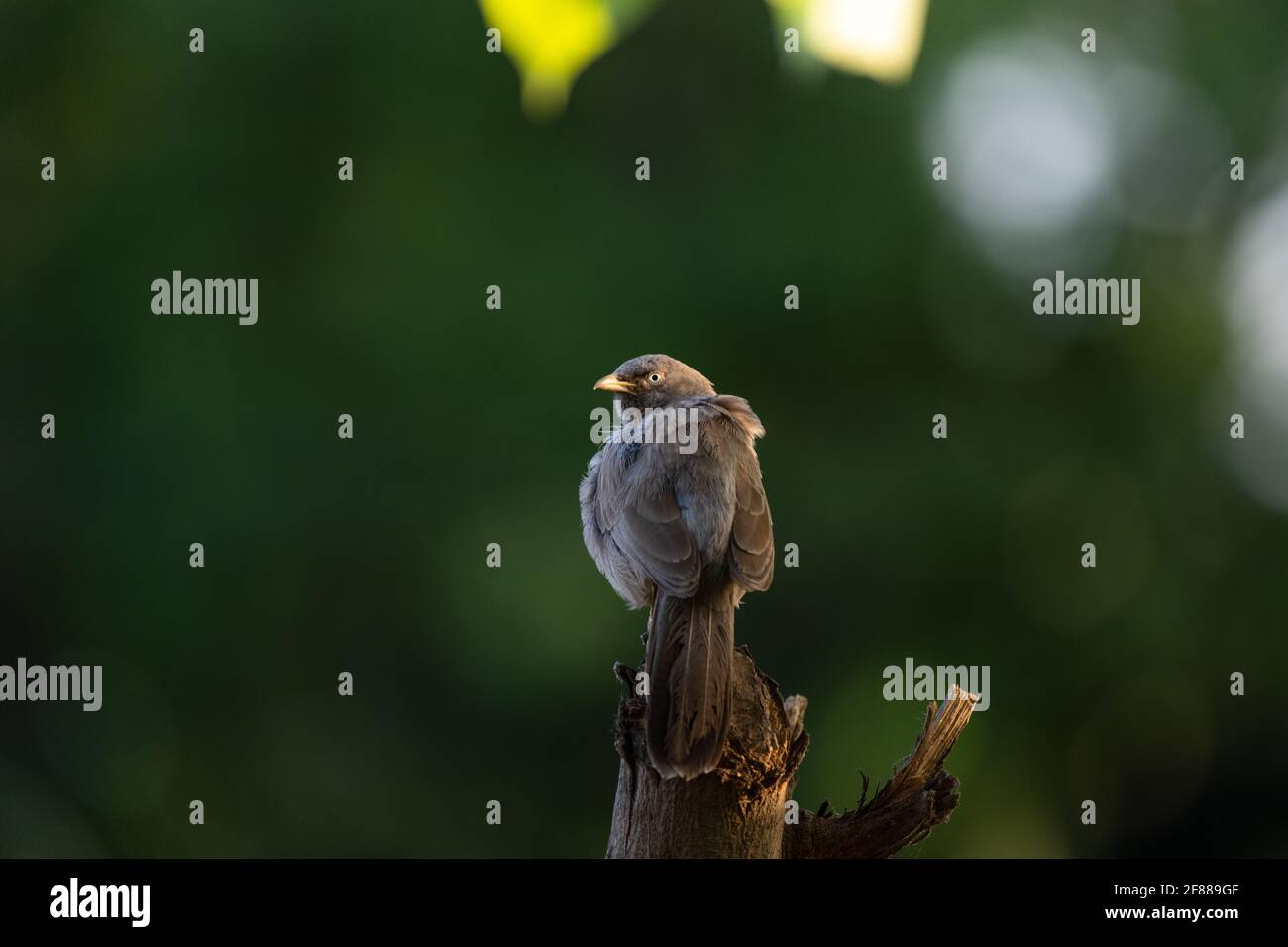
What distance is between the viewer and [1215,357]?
37.7 ft

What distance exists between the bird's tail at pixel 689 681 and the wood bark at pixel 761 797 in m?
0.07

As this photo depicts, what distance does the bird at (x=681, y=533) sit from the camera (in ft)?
13.8

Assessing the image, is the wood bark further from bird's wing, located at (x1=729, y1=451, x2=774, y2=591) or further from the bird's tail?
bird's wing, located at (x1=729, y1=451, x2=774, y2=591)

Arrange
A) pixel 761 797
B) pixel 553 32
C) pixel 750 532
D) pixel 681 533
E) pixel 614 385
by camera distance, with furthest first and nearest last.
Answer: pixel 614 385
pixel 750 532
pixel 681 533
pixel 761 797
pixel 553 32

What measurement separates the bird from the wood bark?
0.09 m

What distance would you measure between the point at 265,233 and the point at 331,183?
0.65 m

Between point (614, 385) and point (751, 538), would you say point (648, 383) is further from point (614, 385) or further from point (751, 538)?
point (751, 538)

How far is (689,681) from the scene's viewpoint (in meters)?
4.36

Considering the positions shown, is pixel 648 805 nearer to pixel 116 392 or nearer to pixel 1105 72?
pixel 116 392

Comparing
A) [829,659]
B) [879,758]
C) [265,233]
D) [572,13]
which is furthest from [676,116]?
[572,13]

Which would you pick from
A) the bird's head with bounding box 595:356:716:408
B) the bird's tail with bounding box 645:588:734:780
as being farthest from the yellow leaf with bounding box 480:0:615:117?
the bird's head with bounding box 595:356:716:408

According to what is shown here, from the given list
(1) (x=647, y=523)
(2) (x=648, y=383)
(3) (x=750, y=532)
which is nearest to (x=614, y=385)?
(2) (x=648, y=383)

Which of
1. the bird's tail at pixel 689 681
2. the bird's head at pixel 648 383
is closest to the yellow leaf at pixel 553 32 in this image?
the bird's tail at pixel 689 681

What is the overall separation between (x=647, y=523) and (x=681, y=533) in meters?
0.18
